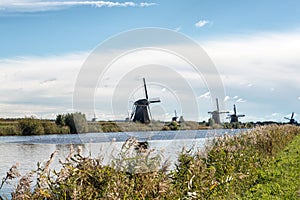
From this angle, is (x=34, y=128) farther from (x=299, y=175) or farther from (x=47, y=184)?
(x=47, y=184)

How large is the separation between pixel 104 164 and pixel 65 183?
0.91 m

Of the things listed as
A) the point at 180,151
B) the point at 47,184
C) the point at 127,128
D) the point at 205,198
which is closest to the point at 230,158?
the point at 180,151

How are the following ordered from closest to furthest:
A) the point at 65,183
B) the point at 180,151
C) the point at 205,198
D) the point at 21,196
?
the point at 21,196 < the point at 65,183 < the point at 205,198 < the point at 180,151

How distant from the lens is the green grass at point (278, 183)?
1107 centimetres

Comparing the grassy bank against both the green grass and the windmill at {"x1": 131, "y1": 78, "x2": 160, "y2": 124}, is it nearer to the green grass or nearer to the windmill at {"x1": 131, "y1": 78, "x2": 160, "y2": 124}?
the green grass

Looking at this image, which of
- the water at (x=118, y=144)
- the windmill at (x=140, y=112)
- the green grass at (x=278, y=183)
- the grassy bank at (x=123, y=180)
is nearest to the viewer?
the grassy bank at (x=123, y=180)

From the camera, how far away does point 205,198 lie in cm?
800

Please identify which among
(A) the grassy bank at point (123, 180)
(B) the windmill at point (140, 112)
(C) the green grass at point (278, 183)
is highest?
(B) the windmill at point (140, 112)

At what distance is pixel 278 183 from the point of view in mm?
12453

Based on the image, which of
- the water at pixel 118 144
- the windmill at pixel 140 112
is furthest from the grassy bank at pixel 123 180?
the windmill at pixel 140 112

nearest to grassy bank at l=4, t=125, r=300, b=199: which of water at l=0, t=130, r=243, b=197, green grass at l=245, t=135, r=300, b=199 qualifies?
water at l=0, t=130, r=243, b=197

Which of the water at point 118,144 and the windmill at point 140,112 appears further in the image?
the windmill at point 140,112

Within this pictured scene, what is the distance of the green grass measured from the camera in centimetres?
1107

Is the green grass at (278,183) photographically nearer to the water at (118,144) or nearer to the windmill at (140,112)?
the water at (118,144)
